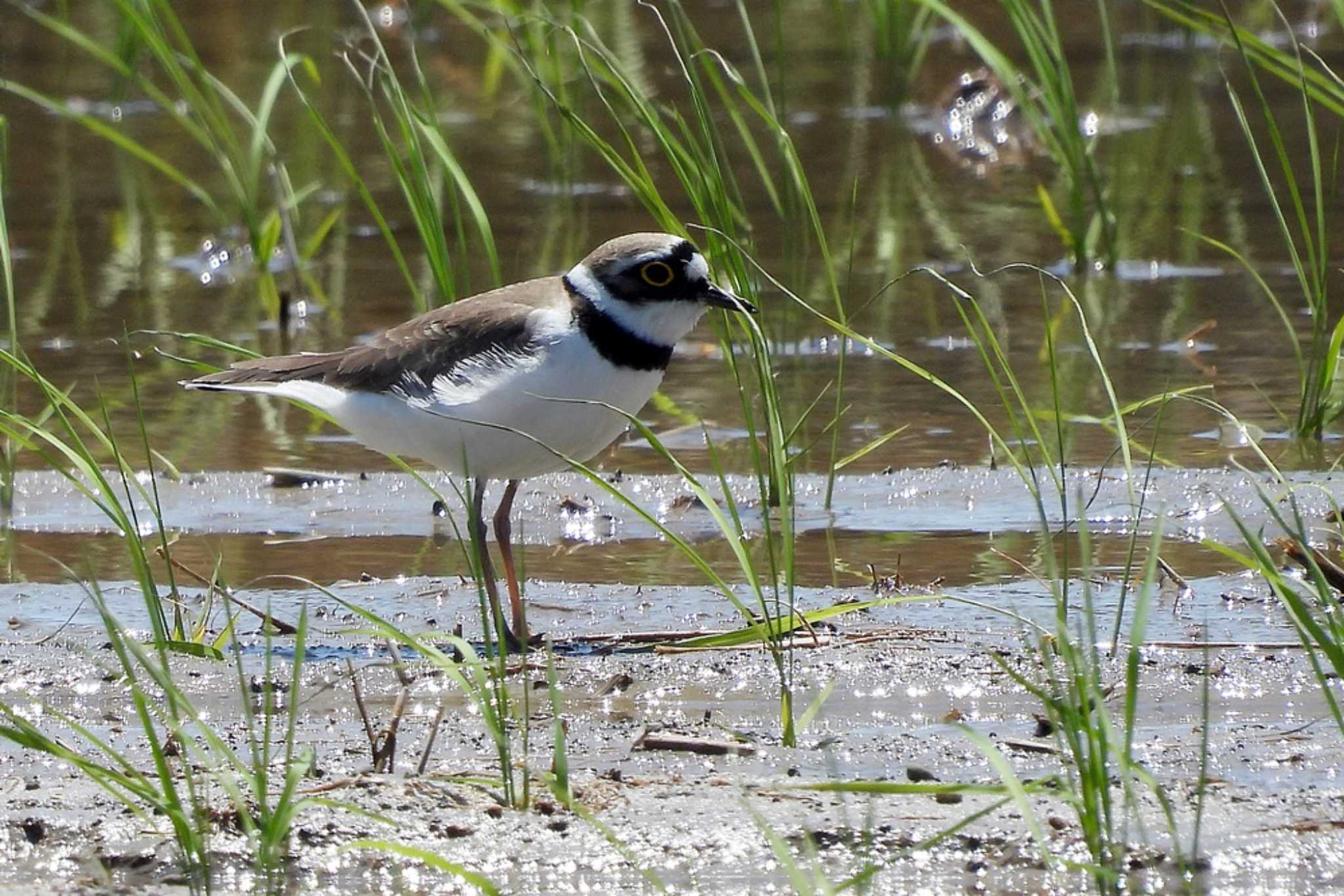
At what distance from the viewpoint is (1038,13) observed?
549 inches

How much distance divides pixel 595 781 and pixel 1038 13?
10847 mm

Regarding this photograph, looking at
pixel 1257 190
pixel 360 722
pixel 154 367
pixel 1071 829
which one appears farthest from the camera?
pixel 1257 190

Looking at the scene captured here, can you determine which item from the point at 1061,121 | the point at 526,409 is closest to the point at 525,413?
the point at 526,409

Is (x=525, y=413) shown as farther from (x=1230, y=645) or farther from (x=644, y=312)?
(x=1230, y=645)

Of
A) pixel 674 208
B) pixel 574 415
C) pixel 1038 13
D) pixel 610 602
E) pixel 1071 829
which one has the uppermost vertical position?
pixel 1038 13

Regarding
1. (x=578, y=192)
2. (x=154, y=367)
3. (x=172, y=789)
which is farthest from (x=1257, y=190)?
(x=172, y=789)

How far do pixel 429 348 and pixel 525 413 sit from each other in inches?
17.7

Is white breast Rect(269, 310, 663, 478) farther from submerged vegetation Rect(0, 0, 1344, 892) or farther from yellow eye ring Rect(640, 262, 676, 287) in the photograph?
submerged vegetation Rect(0, 0, 1344, 892)

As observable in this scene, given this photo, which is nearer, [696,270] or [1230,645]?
[1230,645]

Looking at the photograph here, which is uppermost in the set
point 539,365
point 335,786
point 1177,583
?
point 539,365

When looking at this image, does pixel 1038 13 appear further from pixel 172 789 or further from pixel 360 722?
pixel 172 789

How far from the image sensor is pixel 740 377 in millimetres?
6578

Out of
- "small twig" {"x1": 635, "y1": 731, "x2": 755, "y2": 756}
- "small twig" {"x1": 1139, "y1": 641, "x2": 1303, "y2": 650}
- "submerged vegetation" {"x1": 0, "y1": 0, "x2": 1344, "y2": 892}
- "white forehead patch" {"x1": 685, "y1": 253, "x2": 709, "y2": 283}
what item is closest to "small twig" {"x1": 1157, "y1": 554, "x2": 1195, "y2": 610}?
"submerged vegetation" {"x1": 0, "y1": 0, "x2": 1344, "y2": 892}

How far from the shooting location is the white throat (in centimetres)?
524
